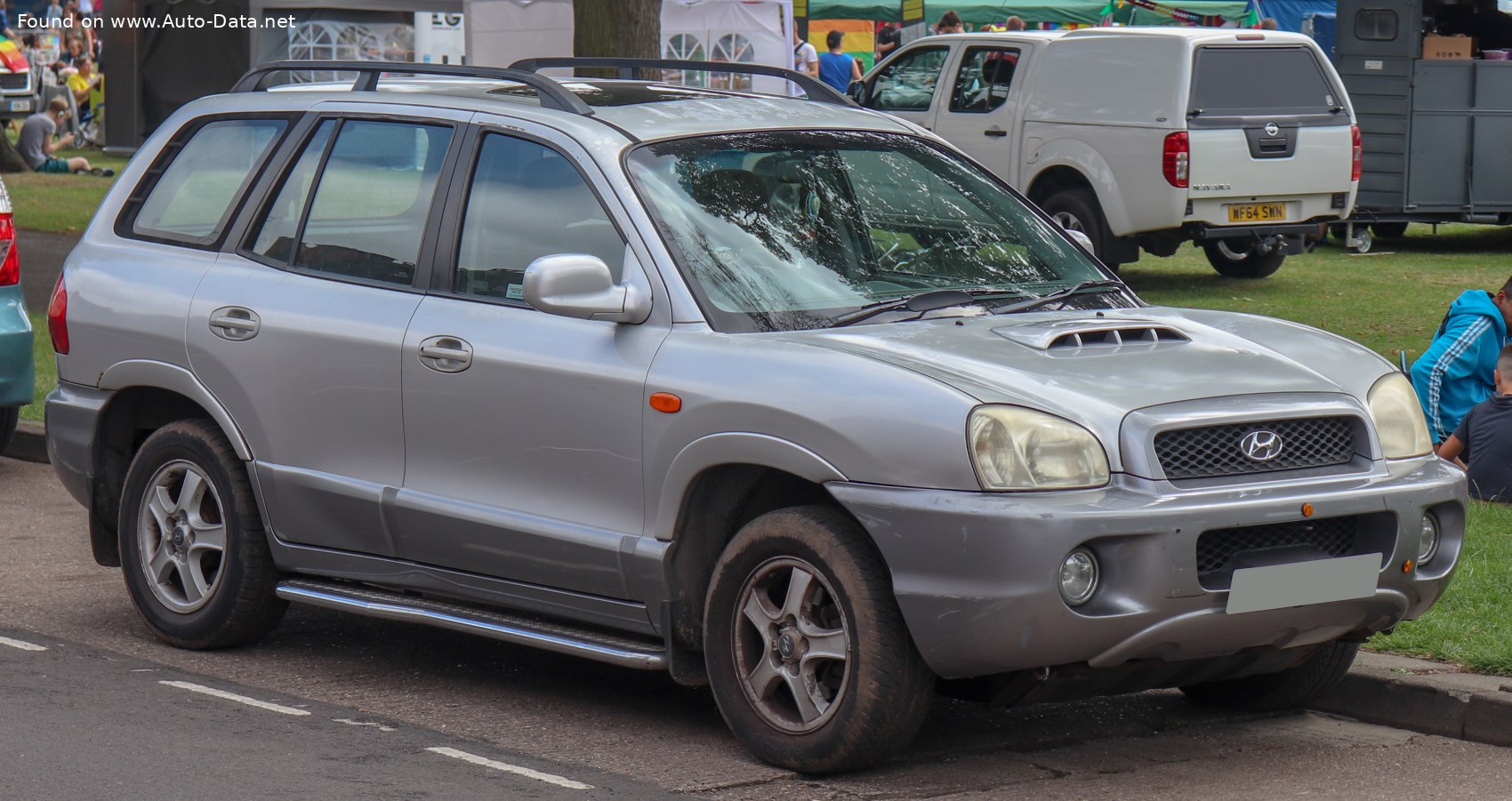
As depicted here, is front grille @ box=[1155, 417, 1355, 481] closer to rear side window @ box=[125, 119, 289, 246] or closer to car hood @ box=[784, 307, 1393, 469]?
car hood @ box=[784, 307, 1393, 469]

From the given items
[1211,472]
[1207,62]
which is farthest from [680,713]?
[1207,62]

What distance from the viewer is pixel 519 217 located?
595 cm

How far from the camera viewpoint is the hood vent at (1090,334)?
209 inches

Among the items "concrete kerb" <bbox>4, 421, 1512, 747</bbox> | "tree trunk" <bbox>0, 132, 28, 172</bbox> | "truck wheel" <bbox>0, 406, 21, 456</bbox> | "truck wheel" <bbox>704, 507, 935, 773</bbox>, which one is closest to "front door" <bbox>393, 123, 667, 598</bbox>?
"truck wheel" <bbox>704, 507, 935, 773</bbox>

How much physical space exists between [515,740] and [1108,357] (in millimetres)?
1901

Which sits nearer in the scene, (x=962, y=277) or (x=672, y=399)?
(x=672, y=399)

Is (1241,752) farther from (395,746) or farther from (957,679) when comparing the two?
(395,746)

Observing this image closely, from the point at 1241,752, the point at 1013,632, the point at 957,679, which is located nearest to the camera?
the point at 1013,632

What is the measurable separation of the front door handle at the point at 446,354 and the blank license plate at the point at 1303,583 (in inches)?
86.7

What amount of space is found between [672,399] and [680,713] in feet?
3.66

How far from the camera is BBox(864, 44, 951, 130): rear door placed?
18516 millimetres

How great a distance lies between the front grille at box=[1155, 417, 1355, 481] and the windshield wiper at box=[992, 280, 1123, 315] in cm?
88

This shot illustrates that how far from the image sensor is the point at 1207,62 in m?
16.7

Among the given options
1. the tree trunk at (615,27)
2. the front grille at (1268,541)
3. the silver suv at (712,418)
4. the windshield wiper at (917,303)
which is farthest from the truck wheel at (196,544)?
the tree trunk at (615,27)
